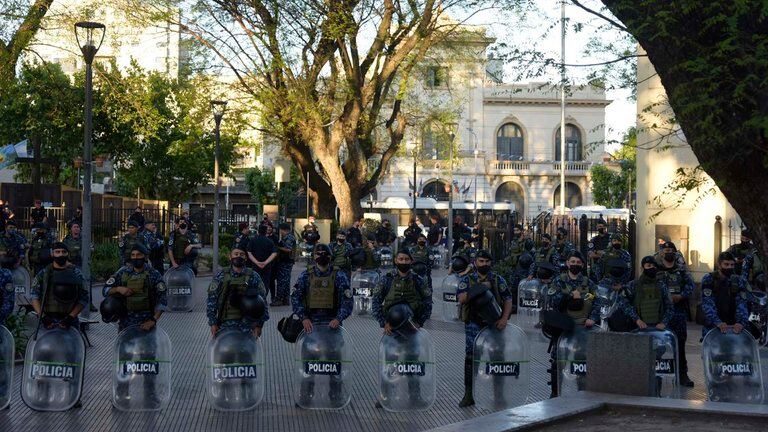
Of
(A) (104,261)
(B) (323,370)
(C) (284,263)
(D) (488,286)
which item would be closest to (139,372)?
(B) (323,370)

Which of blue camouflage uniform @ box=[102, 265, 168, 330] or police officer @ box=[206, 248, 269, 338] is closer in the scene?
police officer @ box=[206, 248, 269, 338]

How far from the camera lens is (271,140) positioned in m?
42.4

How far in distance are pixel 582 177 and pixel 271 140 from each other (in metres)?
41.3

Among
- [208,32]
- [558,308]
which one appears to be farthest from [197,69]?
[558,308]

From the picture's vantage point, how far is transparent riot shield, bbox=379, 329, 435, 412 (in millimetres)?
10695

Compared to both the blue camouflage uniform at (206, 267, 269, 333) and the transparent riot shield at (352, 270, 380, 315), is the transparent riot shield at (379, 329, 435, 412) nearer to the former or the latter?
the blue camouflage uniform at (206, 267, 269, 333)

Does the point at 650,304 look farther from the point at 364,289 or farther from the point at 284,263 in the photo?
the point at 284,263

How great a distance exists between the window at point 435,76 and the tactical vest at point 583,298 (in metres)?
25.0

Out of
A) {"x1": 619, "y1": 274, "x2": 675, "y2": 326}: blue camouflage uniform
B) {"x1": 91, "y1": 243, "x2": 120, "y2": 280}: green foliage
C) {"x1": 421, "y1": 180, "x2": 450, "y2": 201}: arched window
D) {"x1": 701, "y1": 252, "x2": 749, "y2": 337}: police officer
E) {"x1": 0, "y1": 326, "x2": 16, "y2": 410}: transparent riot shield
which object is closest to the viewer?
{"x1": 0, "y1": 326, "x2": 16, "y2": 410}: transparent riot shield

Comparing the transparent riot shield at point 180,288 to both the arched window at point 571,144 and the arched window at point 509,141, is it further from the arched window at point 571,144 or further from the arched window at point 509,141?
the arched window at point 571,144

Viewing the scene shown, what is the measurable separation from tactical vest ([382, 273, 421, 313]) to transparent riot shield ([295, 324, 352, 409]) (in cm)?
60

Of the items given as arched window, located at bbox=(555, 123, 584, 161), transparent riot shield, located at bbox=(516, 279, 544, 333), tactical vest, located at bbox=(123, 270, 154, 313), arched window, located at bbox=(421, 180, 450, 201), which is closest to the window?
transparent riot shield, located at bbox=(516, 279, 544, 333)

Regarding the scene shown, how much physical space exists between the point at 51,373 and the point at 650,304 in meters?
6.19

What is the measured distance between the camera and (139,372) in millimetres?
10711
